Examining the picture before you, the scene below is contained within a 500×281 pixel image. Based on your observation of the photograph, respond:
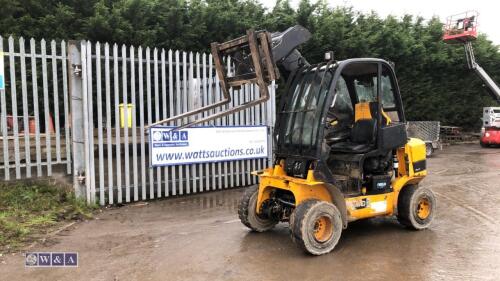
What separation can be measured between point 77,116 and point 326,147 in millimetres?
4419

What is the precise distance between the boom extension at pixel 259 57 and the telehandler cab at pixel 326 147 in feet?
0.04

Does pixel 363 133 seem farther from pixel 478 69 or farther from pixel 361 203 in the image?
pixel 478 69

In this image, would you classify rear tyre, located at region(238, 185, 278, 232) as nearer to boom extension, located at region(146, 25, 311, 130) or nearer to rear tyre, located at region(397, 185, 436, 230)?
boom extension, located at region(146, 25, 311, 130)

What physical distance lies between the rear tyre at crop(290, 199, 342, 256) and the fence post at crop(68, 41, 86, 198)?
4.20m

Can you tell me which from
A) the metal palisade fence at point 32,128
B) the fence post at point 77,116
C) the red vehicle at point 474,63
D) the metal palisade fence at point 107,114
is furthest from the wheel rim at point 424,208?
the red vehicle at point 474,63

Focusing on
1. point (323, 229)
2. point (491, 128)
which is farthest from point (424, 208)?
point (491, 128)

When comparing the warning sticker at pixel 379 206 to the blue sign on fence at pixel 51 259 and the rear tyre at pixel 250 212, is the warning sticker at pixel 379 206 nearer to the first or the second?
the rear tyre at pixel 250 212

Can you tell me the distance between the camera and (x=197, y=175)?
911 cm

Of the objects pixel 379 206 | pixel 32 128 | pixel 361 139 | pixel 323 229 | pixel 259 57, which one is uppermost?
pixel 259 57

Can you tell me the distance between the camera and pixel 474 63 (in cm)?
2106

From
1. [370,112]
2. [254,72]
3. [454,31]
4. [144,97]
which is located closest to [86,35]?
[144,97]

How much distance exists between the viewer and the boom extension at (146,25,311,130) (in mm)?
5215

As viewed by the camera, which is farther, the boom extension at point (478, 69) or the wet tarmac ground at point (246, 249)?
the boom extension at point (478, 69)

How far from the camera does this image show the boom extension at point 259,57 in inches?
205
